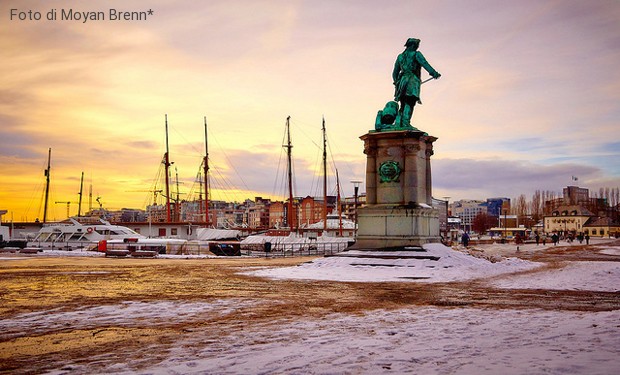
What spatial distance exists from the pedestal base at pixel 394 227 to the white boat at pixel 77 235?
39330 mm

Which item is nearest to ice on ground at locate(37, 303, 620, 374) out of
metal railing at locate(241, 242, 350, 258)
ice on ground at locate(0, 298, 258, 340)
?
ice on ground at locate(0, 298, 258, 340)

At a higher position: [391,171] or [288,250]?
[391,171]

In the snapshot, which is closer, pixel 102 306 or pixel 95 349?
pixel 95 349

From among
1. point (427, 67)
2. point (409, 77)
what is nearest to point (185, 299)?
point (409, 77)

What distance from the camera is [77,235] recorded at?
197 feet

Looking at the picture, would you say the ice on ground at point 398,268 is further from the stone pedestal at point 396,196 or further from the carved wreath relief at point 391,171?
the carved wreath relief at point 391,171

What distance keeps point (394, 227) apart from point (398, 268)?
3.59 metres

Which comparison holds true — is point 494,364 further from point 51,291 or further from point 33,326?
point 51,291

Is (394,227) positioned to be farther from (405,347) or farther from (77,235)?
(77,235)

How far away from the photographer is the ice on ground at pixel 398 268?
69.4ft

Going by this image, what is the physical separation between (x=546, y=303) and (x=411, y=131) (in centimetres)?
1413

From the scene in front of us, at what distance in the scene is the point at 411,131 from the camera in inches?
1046

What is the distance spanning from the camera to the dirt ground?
8664 mm

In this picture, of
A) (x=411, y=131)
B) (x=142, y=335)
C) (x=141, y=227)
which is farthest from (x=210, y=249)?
(x=142, y=335)
